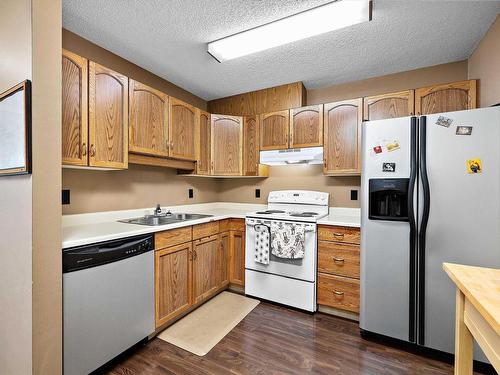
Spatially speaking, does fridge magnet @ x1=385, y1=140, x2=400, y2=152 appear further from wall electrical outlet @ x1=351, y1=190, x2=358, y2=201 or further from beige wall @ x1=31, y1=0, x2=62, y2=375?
beige wall @ x1=31, y1=0, x2=62, y2=375

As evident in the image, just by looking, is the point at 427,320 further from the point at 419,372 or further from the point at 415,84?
the point at 415,84

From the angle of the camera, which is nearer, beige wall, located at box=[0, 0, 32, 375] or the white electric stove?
beige wall, located at box=[0, 0, 32, 375]

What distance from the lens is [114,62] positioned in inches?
90.4

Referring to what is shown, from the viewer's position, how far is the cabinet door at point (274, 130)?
2902mm

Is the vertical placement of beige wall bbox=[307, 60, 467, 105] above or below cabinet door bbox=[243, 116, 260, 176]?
above

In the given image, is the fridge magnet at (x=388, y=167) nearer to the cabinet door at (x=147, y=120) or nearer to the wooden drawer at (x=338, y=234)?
the wooden drawer at (x=338, y=234)

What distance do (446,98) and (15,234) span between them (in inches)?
133

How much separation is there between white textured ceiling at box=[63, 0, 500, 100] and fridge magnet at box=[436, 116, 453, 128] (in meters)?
0.76

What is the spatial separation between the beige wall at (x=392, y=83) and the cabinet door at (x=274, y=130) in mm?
505

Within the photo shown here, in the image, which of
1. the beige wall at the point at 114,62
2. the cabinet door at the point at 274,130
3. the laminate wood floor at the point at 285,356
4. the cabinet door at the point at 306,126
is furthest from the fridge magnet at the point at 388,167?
the beige wall at the point at 114,62

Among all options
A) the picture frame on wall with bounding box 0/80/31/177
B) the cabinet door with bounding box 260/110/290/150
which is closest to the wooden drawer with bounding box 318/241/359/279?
the cabinet door with bounding box 260/110/290/150

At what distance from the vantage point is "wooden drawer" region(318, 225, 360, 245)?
2211 mm

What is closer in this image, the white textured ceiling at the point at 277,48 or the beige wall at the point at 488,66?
the white textured ceiling at the point at 277,48

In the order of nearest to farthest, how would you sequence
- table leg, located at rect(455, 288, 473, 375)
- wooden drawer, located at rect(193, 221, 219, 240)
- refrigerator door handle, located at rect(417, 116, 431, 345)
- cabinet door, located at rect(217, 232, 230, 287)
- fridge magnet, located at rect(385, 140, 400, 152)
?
table leg, located at rect(455, 288, 473, 375), refrigerator door handle, located at rect(417, 116, 431, 345), fridge magnet, located at rect(385, 140, 400, 152), wooden drawer, located at rect(193, 221, 219, 240), cabinet door, located at rect(217, 232, 230, 287)
